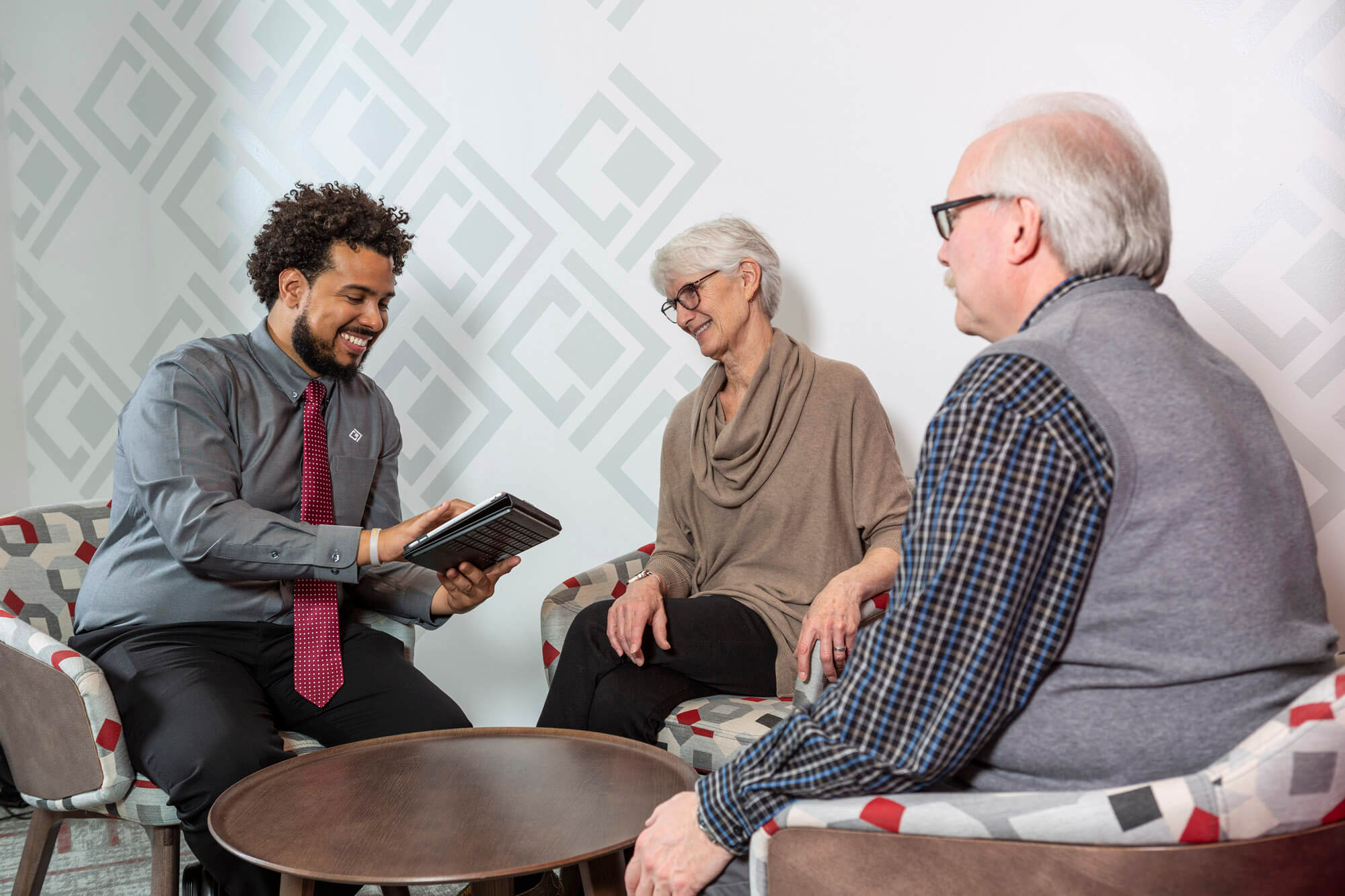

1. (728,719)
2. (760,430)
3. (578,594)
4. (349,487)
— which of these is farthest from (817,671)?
(349,487)

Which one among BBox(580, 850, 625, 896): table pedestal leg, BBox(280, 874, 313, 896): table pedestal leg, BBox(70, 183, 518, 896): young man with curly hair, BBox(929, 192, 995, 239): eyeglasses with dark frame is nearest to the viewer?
BBox(929, 192, 995, 239): eyeglasses with dark frame

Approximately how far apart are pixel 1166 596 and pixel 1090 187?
1.45 feet

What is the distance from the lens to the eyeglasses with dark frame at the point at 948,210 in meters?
1.12

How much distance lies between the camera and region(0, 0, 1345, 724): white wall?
6.98 feet

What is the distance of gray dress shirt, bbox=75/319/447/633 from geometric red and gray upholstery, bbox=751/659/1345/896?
1522 millimetres

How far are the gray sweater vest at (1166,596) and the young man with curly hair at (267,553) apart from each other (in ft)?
4.38

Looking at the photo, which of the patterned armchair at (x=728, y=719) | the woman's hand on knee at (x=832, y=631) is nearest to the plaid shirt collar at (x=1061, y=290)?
the patterned armchair at (x=728, y=719)

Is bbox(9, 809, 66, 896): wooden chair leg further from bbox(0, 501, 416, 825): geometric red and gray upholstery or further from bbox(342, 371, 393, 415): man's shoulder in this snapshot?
bbox(342, 371, 393, 415): man's shoulder

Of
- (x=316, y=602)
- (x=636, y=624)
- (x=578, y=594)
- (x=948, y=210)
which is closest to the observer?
(x=948, y=210)

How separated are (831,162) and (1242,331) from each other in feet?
3.35

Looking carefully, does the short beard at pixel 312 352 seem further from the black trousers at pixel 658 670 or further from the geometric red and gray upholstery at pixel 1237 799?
the geometric red and gray upholstery at pixel 1237 799

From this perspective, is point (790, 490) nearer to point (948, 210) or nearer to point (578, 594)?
point (578, 594)

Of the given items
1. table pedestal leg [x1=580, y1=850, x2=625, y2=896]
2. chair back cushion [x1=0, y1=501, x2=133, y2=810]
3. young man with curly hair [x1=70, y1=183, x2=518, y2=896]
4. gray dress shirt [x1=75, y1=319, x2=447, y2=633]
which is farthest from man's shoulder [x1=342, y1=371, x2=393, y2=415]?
table pedestal leg [x1=580, y1=850, x2=625, y2=896]

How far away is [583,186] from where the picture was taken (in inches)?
112
